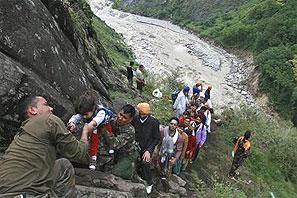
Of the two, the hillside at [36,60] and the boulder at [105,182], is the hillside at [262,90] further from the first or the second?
the hillside at [36,60]

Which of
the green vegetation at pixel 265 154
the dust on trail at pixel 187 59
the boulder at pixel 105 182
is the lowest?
the dust on trail at pixel 187 59

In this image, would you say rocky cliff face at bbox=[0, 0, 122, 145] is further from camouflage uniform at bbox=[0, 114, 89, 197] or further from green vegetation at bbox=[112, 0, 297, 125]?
green vegetation at bbox=[112, 0, 297, 125]

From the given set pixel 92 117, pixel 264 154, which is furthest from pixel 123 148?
pixel 264 154

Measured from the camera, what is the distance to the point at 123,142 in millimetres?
8320

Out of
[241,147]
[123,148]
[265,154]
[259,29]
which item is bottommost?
[265,154]

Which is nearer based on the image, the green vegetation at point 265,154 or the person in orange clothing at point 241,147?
the person in orange clothing at point 241,147

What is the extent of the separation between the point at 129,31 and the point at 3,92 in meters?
48.7

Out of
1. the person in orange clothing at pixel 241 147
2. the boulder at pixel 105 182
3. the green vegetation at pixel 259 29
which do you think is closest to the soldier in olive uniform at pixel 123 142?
the boulder at pixel 105 182

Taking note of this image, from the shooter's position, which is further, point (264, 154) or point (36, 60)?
point (264, 154)

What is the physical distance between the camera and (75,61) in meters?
10.0

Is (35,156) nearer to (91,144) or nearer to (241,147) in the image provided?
(91,144)

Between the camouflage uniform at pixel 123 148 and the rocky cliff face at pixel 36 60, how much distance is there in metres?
0.99

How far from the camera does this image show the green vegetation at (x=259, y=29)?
41022 millimetres

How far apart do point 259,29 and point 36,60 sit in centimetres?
4963
